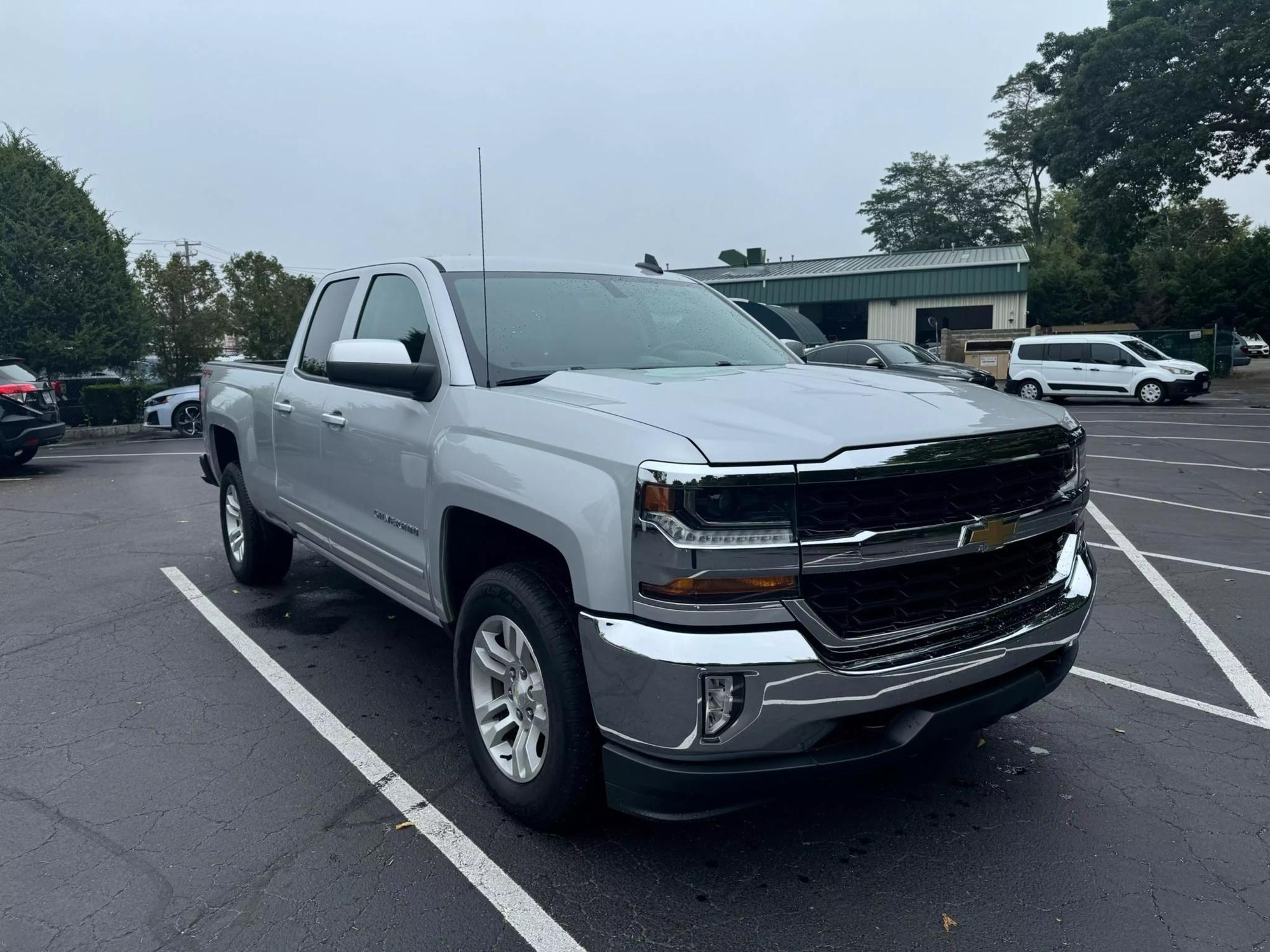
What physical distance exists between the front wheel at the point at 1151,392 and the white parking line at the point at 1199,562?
17.8 metres

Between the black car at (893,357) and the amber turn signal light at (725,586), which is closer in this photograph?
the amber turn signal light at (725,586)

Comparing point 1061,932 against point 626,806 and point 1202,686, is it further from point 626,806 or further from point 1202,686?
point 1202,686

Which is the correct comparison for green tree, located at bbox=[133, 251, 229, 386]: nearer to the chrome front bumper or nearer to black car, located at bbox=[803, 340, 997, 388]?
black car, located at bbox=[803, 340, 997, 388]

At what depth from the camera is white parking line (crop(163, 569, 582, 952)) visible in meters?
2.74

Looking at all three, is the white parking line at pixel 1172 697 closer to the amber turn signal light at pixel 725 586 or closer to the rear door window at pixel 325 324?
the amber turn signal light at pixel 725 586

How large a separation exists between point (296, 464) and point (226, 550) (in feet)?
6.79

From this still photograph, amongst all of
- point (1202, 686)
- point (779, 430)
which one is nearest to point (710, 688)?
point (779, 430)

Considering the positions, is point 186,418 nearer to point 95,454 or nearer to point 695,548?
point 95,454

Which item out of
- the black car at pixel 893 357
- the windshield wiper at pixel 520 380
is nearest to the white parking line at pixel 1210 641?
the windshield wiper at pixel 520 380

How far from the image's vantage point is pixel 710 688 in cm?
252

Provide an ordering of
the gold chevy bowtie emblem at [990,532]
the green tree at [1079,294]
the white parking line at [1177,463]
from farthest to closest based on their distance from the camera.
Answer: the green tree at [1079,294]
the white parking line at [1177,463]
the gold chevy bowtie emblem at [990,532]

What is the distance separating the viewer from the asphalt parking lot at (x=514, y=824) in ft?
9.02

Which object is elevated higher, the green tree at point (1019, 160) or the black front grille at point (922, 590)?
the green tree at point (1019, 160)

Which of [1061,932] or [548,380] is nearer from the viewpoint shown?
[1061,932]
